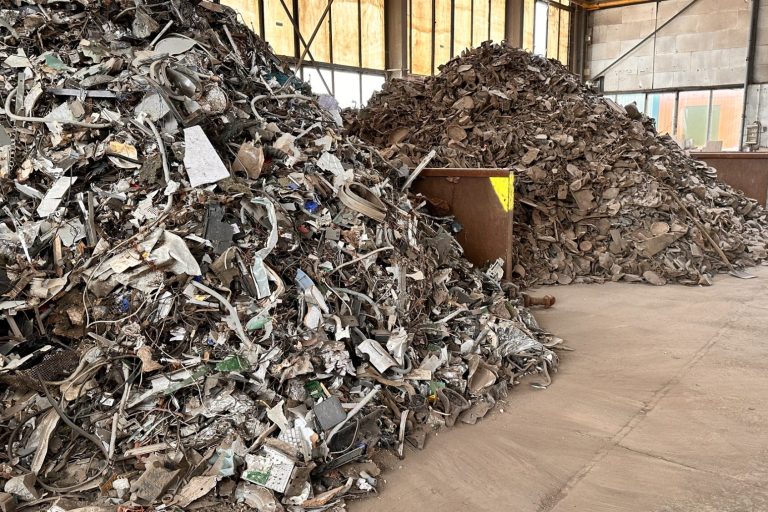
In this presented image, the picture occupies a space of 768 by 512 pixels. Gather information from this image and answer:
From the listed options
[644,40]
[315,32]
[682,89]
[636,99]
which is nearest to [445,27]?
[315,32]

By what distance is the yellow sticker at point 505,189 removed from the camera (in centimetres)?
582

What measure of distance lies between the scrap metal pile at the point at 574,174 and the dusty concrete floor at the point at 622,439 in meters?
1.95

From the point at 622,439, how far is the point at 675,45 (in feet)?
61.9

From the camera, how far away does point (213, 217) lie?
3586 millimetres

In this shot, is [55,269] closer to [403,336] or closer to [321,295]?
[321,295]

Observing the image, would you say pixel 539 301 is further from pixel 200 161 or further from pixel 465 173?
pixel 200 161

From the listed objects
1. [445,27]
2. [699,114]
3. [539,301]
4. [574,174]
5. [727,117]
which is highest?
[445,27]

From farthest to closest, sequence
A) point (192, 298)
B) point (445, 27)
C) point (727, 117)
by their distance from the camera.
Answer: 1. point (727, 117)
2. point (445, 27)
3. point (192, 298)

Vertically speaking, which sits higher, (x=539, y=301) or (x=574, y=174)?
(x=574, y=174)

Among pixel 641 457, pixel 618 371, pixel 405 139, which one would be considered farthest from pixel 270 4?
pixel 641 457

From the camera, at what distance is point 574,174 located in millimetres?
7297

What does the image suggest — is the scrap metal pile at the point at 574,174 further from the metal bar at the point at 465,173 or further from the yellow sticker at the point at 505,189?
the yellow sticker at the point at 505,189

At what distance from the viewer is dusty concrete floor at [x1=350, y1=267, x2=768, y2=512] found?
2877 mm

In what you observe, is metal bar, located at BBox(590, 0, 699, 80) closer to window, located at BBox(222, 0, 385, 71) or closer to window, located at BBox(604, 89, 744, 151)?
window, located at BBox(604, 89, 744, 151)
